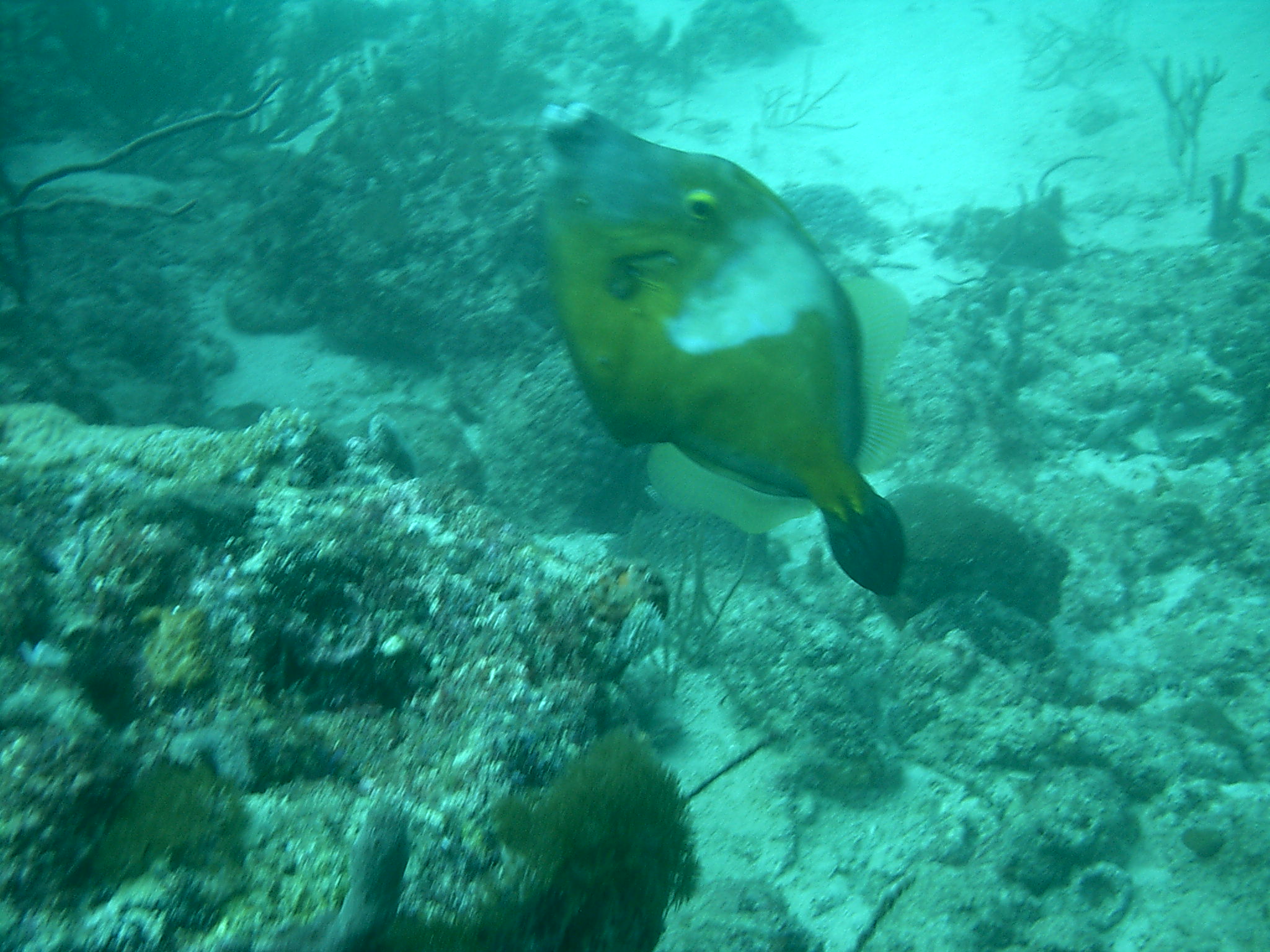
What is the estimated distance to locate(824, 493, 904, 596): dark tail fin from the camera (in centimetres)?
130

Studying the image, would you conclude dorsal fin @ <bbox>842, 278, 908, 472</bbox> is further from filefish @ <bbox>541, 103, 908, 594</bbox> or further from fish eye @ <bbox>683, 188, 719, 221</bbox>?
fish eye @ <bbox>683, 188, 719, 221</bbox>

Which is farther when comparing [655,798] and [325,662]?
[325,662]

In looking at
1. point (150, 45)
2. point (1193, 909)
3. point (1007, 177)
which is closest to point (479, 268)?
point (1193, 909)

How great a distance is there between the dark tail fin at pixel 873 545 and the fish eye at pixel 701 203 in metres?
0.67

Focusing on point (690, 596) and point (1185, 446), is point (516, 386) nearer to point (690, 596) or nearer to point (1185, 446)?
point (690, 596)

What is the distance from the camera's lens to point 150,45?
9805mm

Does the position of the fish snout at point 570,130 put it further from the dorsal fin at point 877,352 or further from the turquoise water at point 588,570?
the dorsal fin at point 877,352

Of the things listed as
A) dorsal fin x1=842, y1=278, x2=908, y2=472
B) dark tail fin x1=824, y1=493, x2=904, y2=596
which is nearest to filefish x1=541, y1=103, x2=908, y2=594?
dark tail fin x1=824, y1=493, x2=904, y2=596

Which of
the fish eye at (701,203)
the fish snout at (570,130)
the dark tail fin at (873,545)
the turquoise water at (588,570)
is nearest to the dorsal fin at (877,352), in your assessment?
the turquoise water at (588,570)

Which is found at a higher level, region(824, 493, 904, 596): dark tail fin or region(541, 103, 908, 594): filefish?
region(541, 103, 908, 594): filefish

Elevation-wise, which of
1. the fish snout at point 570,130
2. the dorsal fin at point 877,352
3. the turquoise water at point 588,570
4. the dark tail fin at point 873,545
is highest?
the fish snout at point 570,130

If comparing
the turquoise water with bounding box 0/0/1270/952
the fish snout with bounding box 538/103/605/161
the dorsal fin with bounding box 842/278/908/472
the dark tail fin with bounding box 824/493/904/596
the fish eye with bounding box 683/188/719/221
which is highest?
the fish snout with bounding box 538/103/605/161

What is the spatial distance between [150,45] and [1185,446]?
1418 cm

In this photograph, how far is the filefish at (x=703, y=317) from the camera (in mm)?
1264
